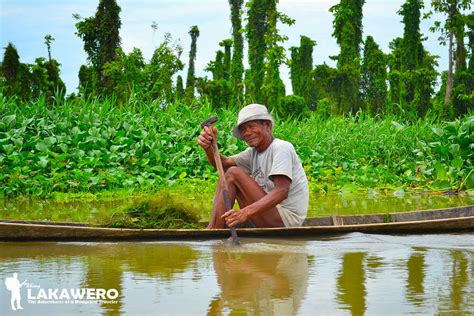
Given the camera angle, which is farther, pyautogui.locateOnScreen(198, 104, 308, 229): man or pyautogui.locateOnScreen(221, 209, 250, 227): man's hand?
pyautogui.locateOnScreen(198, 104, 308, 229): man

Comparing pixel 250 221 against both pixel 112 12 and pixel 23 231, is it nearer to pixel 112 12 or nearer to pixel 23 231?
pixel 23 231

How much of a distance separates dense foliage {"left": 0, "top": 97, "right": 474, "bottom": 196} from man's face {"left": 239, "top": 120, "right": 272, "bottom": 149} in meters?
4.30

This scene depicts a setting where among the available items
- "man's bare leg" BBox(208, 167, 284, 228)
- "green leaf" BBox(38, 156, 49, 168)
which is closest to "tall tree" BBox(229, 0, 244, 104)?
"green leaf" BBox(38, 156, 49, 168)

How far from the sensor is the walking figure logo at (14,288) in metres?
3.66

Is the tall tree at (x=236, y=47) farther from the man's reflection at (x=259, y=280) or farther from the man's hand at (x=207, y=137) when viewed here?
the man's reflection at (x=259, y=280)

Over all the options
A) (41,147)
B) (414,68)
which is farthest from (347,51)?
(41,147)

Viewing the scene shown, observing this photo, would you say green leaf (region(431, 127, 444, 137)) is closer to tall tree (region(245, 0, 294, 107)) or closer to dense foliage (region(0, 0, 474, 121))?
dense foliage (region(0, 0, 474, 121))

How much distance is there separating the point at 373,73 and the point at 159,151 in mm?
27701

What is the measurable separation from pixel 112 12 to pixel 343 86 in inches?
556

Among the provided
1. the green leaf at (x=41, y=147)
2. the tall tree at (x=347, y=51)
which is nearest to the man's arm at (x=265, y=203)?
the green leaf at (x=41, y=147)

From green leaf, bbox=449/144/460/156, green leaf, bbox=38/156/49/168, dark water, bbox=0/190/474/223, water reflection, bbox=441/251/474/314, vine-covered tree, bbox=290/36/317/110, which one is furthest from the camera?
vine-covered tree, bbox=290/36/317/110

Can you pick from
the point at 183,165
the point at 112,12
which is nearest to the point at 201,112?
the point at 183,165

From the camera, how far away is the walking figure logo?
3.66 meters

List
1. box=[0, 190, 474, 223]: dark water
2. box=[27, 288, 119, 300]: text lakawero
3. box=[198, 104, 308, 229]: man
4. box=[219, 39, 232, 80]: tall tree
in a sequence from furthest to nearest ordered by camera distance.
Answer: box=[219, 39, 232, 80]: tall tree → box=[0, 190, 474, 223]: dark water → box=[198, 104, 308, 229]: man → box=[27, 288, 119, 300]: text lakawero
